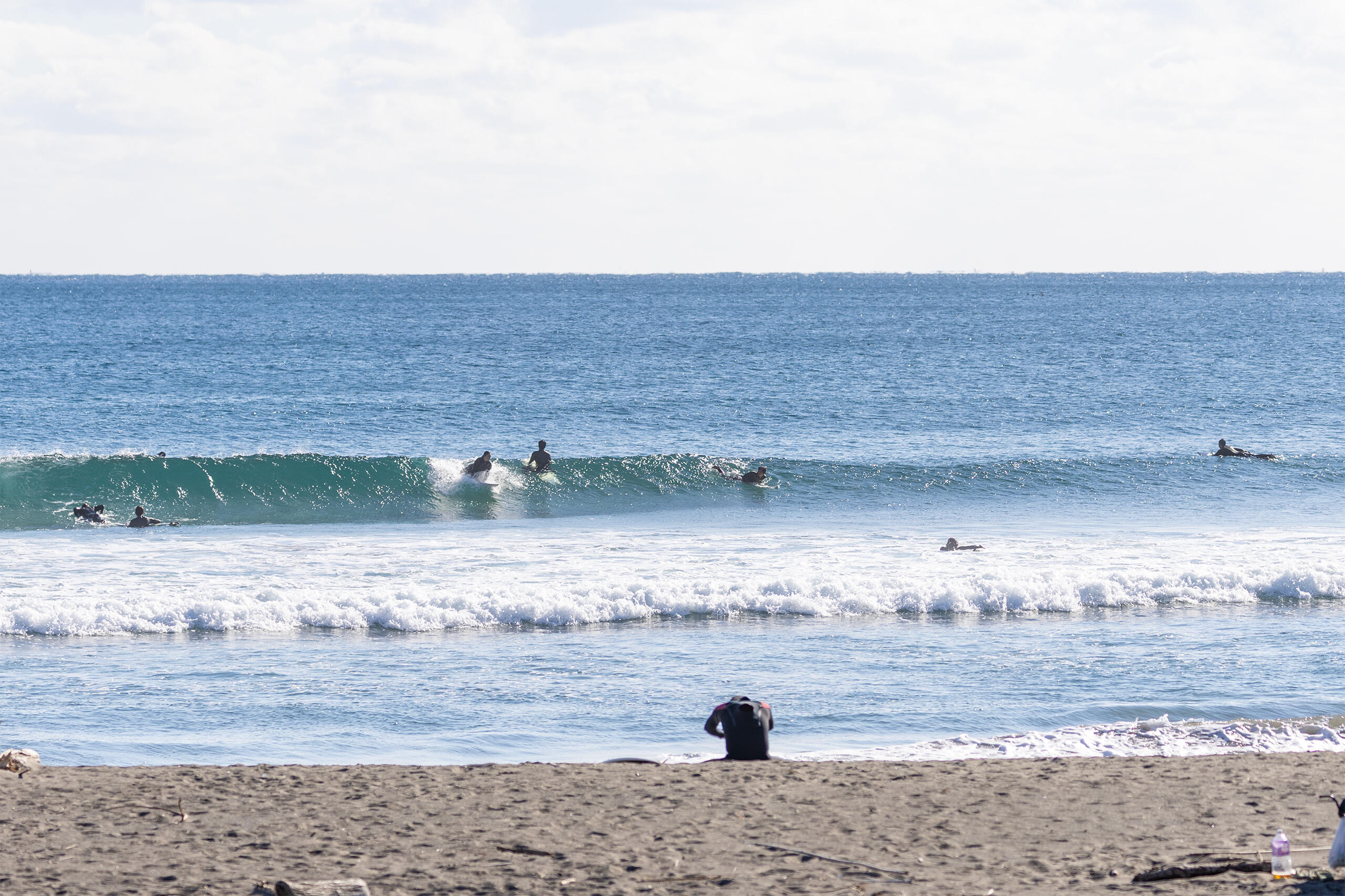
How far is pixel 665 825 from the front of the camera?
721 centimetres

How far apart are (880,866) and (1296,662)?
7499 mm

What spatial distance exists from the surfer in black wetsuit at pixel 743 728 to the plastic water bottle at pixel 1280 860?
349cm

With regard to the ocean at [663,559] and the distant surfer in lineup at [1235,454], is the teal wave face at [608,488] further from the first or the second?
the distant surfer in lineup at [1235,454]

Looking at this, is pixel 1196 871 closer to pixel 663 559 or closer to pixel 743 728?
pixel 743 728

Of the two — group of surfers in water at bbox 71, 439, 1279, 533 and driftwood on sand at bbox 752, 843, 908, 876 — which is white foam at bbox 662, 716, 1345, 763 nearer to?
driftwood on sand at bbox 752, 843, 908, 876

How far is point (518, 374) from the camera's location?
47812 millimetres

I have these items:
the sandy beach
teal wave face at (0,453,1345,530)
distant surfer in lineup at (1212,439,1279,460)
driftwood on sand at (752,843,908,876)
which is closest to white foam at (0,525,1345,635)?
teal wave face at (0,453,1345,530)

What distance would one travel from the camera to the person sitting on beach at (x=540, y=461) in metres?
26.1

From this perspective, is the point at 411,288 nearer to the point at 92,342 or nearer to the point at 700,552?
the point at 92,342

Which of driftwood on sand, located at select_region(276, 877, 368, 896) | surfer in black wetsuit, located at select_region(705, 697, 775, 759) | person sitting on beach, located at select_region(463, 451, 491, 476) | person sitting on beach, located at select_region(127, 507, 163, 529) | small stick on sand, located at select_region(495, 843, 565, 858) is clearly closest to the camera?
driftwood on sand, located at select_region(276, 877, 368, 896)

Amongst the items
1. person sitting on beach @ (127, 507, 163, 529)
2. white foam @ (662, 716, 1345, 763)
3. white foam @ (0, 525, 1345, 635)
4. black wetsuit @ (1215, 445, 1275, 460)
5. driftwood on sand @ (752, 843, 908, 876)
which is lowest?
white foam @ (662, 716, 1345, 763)

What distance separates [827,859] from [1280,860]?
230cm

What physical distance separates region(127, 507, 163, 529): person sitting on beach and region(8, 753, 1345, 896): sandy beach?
13866mm

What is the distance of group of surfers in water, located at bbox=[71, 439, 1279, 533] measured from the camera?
839 inches
